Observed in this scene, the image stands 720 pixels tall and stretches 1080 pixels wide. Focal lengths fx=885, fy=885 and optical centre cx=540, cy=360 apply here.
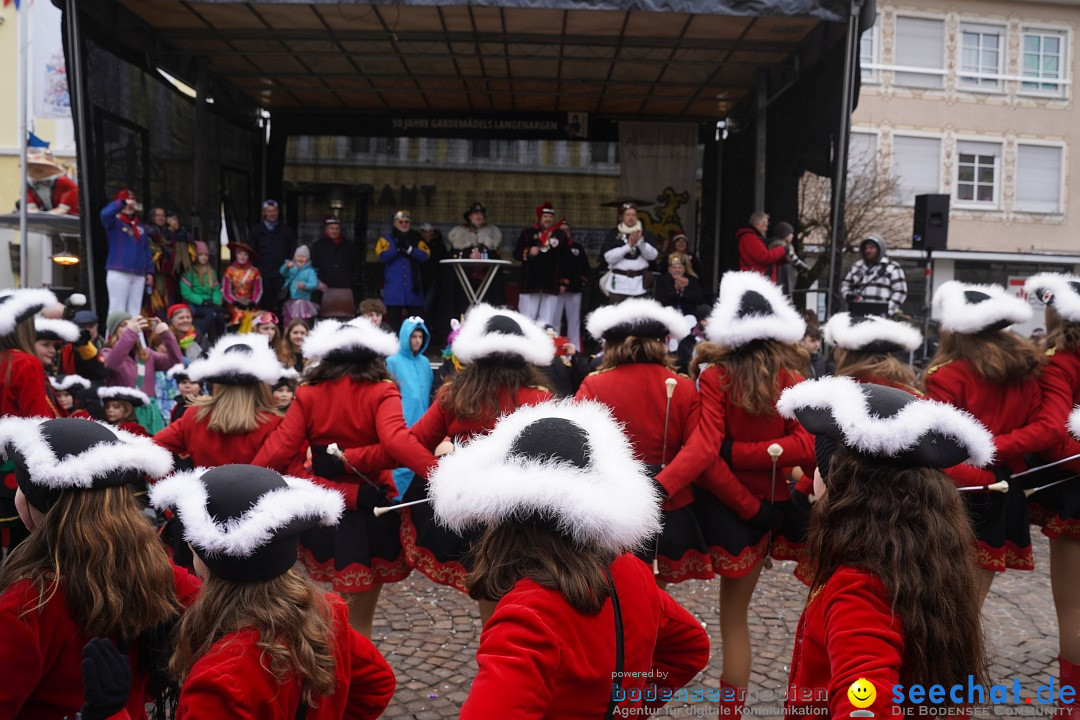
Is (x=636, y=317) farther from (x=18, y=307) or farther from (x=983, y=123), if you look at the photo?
(x=983, y=123)

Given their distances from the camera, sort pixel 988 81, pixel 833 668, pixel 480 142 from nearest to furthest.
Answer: pixel 833 668, pixel 480 142, pixel 988 81

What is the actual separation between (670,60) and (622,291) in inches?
127

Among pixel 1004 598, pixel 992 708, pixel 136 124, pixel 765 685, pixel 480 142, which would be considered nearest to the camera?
pixel 992 708

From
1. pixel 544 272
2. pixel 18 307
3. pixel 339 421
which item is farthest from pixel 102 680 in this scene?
pixel 544 272

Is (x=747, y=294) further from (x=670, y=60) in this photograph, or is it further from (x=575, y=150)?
(x=575, y=150)

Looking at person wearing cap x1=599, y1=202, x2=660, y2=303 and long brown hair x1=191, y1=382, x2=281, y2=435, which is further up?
person wearing cap x1=599, y1=202, x2=660, y2=303

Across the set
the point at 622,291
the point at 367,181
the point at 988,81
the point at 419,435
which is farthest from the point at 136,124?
the point at 988,81

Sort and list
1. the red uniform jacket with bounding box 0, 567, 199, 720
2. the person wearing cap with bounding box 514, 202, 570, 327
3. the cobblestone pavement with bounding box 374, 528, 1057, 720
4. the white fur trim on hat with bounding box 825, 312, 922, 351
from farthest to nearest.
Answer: the person wearing cap with bounding box 514, 202, 570, 327, the white fur trim on hat with bounding box 825, 312, 922, 351, the cobblestone pavement with bounding box 374, 528, 1057, 720, the red uniform jacket with bounding box 0, 567, 199, 720

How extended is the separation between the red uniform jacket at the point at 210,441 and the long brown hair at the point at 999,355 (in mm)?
3448

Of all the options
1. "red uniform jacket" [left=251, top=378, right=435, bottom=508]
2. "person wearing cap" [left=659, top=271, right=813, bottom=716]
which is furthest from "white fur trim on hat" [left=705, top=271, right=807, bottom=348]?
"red uniform jacket" [left=251, top=378, right=435, bottom=508]

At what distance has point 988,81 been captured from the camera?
27203 mm

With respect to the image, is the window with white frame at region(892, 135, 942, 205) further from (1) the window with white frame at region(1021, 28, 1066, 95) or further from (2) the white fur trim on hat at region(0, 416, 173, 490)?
(2) the white fur trim on hat at region(0, 416, 173, 490)

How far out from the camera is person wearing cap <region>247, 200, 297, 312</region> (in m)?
13.1

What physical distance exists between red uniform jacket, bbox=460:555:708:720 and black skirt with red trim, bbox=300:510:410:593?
7.81 ft
